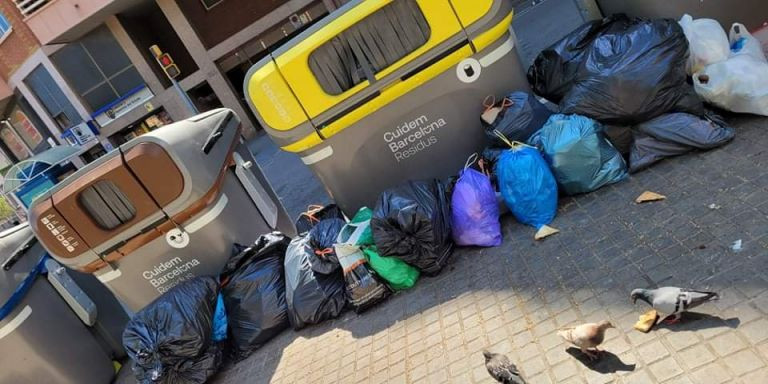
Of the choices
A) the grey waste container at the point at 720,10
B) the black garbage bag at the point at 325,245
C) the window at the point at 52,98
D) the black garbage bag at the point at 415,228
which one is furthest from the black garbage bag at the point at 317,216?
the window at the point at 52,98

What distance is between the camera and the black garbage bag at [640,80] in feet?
10.6

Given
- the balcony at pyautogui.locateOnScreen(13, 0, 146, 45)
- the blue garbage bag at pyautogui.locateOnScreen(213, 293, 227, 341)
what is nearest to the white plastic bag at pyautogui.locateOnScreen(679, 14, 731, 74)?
the blue garbage bag at pyautogui.locateOnScreen(213, 293, 227, 341)

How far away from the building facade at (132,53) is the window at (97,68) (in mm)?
35

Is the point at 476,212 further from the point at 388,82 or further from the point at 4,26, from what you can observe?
the point at 4,26

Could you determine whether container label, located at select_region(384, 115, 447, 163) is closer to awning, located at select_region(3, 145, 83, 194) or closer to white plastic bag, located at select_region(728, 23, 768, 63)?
white plastic bag, located at select_region(728, 23, 768, 63)

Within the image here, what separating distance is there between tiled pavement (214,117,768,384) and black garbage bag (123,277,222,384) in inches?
9.9

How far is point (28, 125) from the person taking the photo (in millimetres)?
20922

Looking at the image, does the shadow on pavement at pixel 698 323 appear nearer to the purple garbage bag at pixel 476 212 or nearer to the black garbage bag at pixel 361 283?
the purple garbage bag at pixel 476 212

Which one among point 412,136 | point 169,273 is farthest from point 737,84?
point 169,273

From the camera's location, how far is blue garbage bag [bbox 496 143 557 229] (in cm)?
329

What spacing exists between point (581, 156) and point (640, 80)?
2.03 feet

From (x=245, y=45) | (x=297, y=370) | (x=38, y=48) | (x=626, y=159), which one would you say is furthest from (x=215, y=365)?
(x=38, y=48)

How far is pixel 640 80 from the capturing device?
321 centimetres

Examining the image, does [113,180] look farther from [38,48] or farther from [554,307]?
[38,48]
